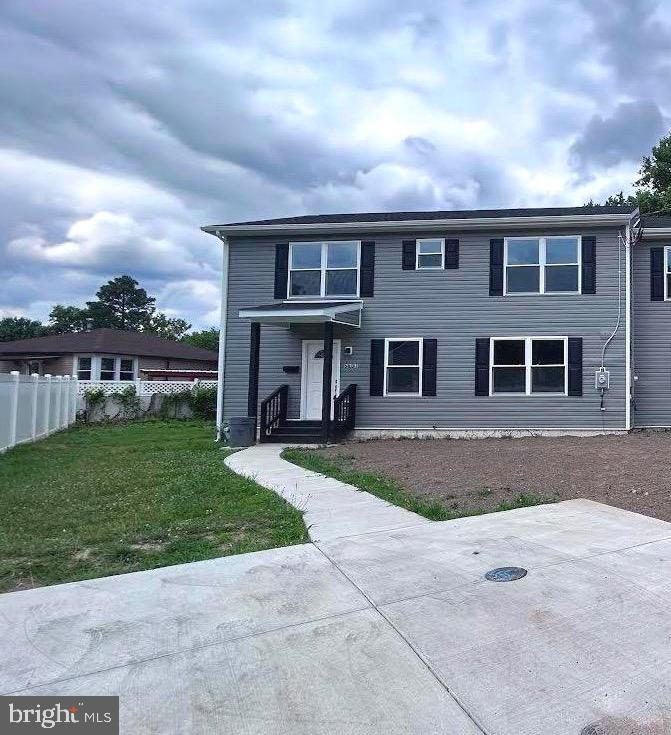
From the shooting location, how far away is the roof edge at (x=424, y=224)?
12.0 meters

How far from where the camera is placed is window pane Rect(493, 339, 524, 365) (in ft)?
41.4

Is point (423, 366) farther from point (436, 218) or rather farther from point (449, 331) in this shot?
point (436, 218)

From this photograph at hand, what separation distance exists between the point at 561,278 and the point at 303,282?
6265 millimetres

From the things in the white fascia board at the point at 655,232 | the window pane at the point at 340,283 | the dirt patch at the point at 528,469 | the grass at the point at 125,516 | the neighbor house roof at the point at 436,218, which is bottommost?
the grass at the point at 125,516

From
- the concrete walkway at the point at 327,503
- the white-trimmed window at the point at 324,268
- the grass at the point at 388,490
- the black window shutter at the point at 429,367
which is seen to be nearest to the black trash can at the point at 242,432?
the grass at the point at 388,490

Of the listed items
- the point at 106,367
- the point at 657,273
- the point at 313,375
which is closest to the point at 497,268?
the point at 657,273

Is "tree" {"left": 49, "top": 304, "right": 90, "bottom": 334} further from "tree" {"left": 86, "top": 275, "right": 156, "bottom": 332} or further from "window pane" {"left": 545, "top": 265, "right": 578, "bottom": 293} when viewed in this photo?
"window pane" {"left": 545, "top": 265, "right": 578, "bottom": 293}

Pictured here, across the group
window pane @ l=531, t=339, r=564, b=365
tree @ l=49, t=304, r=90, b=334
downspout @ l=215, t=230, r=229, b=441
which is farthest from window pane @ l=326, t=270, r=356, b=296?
tree @ l=49, t=304, r=90, b=334

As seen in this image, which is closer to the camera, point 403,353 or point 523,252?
point 523,252

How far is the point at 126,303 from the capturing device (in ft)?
205

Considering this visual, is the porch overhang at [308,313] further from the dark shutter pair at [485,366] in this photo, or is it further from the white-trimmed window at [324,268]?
the dark shutter pair at [485,366]

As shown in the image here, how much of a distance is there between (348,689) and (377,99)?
1251cm

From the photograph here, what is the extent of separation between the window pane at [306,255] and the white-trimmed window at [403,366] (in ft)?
8.92

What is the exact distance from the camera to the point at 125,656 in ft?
8.84
